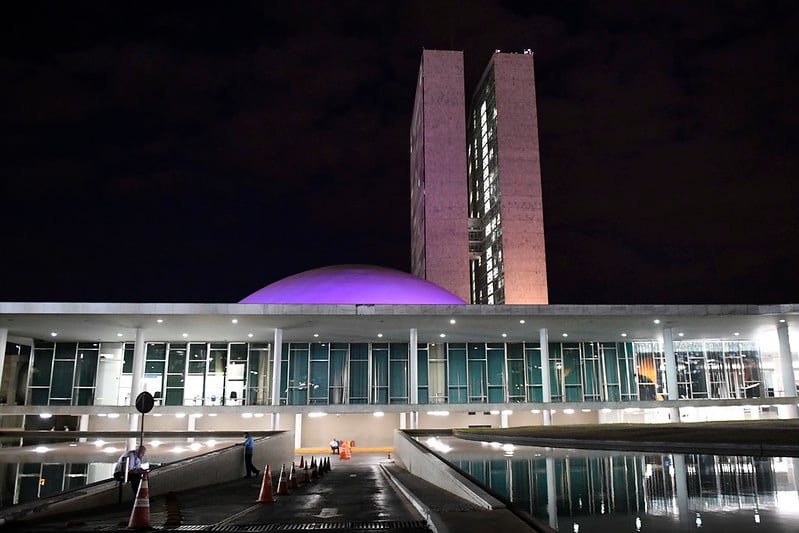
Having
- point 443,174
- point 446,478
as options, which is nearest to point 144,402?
point 446,478

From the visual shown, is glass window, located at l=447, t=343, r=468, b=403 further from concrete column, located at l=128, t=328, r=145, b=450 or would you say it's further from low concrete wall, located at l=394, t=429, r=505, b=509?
low concrete wall, located at l=394, t=429, r=505, b=509

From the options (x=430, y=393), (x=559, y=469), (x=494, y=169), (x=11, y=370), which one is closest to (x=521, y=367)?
(x=430, y=393)

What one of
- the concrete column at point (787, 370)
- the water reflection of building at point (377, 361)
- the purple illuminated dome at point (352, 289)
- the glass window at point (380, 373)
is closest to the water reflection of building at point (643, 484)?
the water reflection of building at point (377, 361)

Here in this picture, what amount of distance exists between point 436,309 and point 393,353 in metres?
12.6

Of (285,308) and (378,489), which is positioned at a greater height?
(285,308)

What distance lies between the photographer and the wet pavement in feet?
25.5

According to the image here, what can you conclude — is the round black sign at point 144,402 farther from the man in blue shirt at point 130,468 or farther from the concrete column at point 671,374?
the concrete column at point 671,374

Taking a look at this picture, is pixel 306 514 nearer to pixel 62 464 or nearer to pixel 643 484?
pixel 643 484

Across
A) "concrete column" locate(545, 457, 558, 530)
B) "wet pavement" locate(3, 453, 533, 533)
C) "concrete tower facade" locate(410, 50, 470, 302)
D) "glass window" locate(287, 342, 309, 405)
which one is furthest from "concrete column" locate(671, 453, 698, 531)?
"concrete tower facade" locate(410, 50, 470, 302)

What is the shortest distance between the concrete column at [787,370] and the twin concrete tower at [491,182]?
43819 millimetres

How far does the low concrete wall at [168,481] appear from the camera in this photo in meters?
9.47

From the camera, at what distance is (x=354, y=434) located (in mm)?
40250

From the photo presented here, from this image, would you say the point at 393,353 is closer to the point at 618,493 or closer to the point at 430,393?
the point at 430,393

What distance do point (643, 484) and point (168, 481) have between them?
32.3ft
